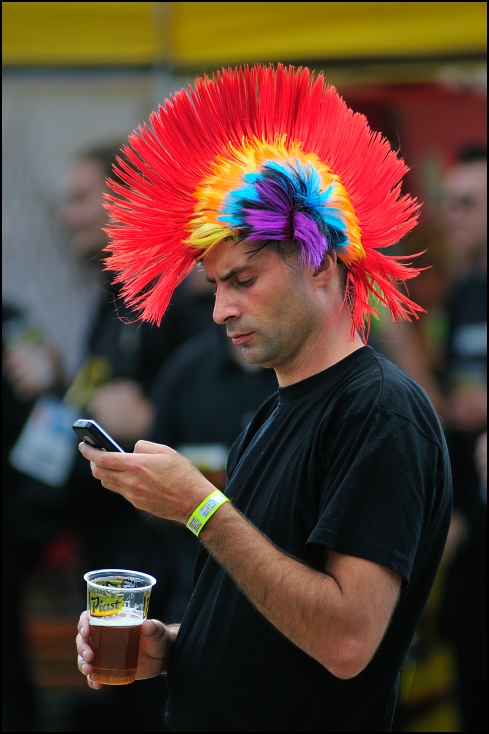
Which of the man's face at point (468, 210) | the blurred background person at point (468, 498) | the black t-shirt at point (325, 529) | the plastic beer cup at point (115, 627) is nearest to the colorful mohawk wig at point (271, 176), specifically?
the black t-shirt at point (325, 529)

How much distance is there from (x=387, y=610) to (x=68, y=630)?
3851 mm

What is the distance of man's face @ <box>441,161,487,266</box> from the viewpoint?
427cm

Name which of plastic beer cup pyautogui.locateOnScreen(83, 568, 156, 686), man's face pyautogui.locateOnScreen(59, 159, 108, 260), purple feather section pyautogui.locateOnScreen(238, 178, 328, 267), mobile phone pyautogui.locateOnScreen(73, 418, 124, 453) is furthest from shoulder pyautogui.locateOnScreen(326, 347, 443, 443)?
man's face pyautogui.locateOnScreen(59, 159, 108, 260)

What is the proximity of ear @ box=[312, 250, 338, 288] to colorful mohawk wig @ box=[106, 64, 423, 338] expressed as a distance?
19mm

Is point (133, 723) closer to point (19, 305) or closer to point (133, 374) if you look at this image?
point (133, 374)

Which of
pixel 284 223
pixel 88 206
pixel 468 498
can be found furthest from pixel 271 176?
pixel 88 206

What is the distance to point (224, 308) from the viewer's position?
6.84 feet

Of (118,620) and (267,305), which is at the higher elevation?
(267,305)

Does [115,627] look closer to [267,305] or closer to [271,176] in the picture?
[267,305]

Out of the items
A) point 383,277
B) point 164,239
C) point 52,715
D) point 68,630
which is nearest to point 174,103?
point 164,239

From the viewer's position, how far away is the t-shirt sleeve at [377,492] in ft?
5.75

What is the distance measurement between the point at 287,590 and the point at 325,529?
0.43 feet

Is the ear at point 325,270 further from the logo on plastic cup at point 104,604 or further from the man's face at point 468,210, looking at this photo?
the man's face at point 468,210

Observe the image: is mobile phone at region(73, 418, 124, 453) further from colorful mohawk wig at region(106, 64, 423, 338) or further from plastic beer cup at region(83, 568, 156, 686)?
colorful mohawk wig at region(106, 64, 423, 338)
